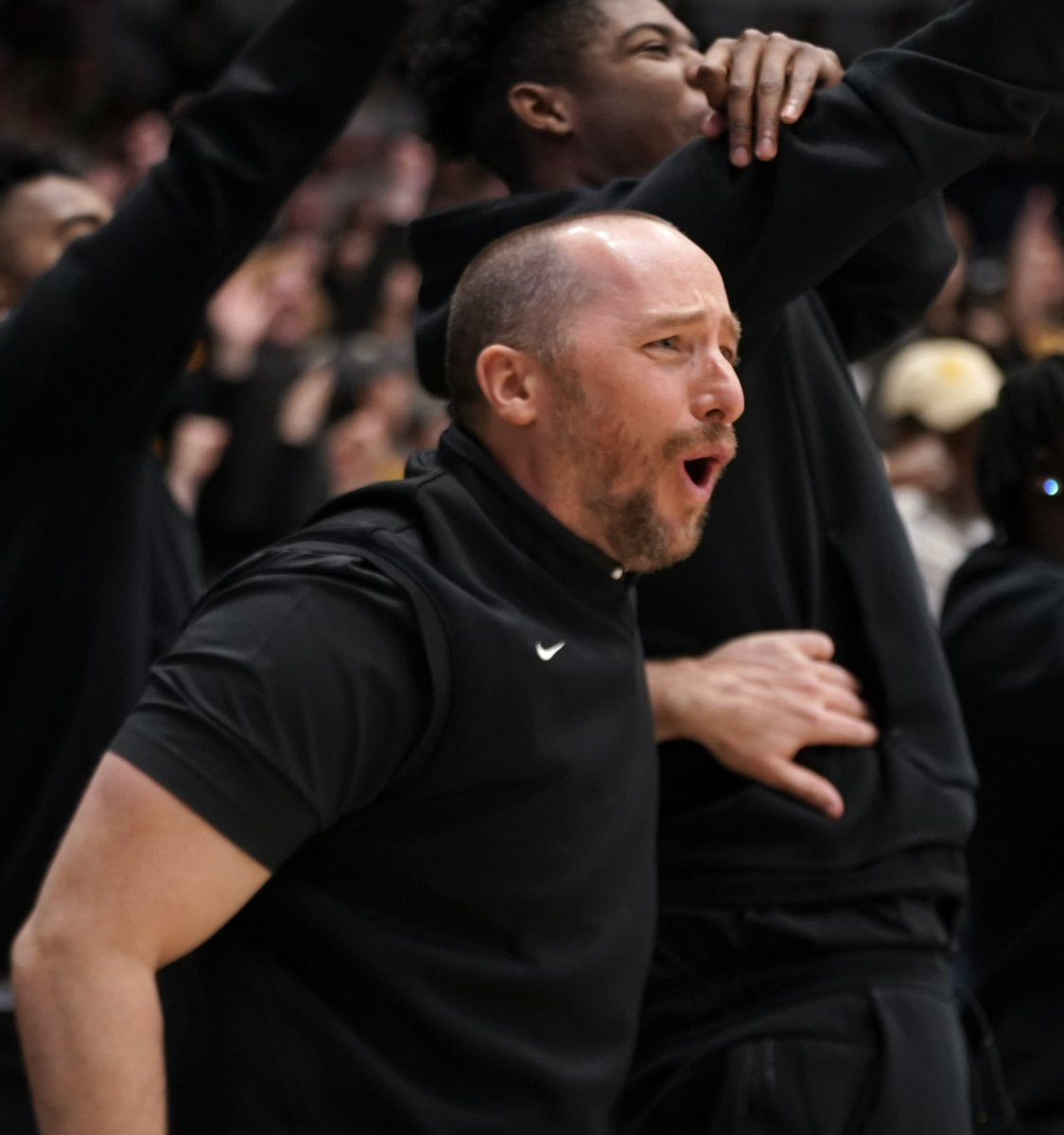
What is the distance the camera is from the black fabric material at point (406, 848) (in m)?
1.73

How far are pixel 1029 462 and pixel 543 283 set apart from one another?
1.56m

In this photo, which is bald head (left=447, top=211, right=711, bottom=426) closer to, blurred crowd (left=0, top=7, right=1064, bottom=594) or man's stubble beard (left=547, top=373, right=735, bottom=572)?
man's stubble beard (left=547, top=373, right=735, bottom=572)

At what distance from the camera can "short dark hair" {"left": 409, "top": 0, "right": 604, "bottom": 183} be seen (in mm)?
2576

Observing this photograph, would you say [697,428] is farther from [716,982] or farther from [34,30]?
[34,30]

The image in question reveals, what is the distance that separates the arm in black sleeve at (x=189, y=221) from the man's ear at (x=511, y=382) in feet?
1.76

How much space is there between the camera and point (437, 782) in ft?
5.97

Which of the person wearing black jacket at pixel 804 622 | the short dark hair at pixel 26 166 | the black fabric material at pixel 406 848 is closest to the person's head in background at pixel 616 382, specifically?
the black fabric material at pixel 406 848

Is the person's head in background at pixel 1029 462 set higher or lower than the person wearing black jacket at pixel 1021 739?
higher

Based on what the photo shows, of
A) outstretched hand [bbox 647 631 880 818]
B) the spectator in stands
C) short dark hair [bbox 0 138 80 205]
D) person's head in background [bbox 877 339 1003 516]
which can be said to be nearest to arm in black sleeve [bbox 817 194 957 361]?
outstretched hand [bbox 647 631 880 818]

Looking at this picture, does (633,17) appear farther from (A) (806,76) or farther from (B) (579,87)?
(A) (806,76)

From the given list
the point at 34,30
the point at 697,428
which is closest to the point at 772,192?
the point at 697,428

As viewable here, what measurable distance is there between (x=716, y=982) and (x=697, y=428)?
71 cm

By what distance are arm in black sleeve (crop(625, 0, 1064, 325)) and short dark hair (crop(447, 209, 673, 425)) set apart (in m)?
0.15

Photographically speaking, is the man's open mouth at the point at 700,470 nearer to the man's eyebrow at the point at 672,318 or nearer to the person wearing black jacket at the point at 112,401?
the man's eyebrow at the point at 672,318
